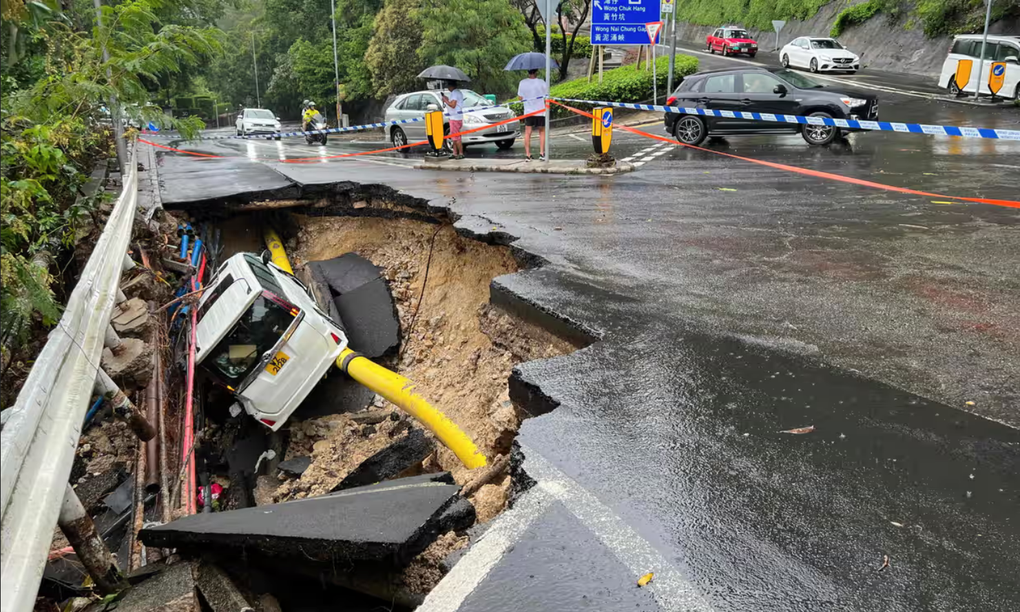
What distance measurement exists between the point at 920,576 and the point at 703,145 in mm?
16070

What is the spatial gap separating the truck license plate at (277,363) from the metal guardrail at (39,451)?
4.24m

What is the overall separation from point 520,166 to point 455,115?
3023mm

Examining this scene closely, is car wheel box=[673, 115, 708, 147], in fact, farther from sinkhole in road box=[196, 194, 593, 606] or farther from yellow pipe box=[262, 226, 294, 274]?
yellow pipe box=[262, 226, 294, 274]

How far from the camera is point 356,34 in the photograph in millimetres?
42406

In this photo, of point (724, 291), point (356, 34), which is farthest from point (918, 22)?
point (724, 291)

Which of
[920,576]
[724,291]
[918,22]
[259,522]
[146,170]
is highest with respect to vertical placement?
[918,22]

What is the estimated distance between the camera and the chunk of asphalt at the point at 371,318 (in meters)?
9.73

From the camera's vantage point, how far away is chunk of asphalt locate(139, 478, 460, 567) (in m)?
3.13

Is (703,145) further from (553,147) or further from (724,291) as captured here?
(724,291)

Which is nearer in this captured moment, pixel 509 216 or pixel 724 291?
pixel 724 291

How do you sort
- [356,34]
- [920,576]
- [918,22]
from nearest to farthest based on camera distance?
1. [920,576]
2. [918,22]
3. [356,34]

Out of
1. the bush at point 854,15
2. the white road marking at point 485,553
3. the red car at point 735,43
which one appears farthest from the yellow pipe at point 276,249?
the bush at point 854,15

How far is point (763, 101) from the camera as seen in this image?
1583 cm

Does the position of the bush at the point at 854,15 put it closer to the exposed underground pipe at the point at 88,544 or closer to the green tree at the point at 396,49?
the green tree at the point at 396,49
